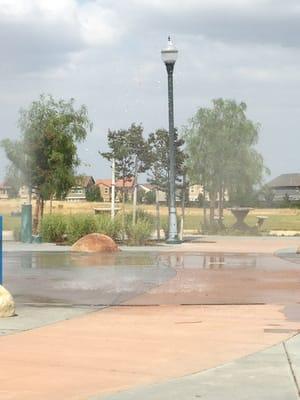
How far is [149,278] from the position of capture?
15562mm

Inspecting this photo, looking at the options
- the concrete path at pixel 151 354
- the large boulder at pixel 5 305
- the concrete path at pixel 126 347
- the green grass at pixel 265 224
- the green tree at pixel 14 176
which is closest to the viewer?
the concrete path at pixel 151 354

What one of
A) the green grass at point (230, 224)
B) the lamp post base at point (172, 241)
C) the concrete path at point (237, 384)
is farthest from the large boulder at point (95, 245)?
the concrete path at point (237, 384)

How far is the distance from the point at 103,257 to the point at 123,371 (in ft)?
44.1

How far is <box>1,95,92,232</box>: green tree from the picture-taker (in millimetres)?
29750

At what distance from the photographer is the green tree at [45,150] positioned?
29.8 m

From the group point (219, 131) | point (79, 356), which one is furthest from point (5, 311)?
point (219, 131)

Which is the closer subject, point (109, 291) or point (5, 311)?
point (5, 311)

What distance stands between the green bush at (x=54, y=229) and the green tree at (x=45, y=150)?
258 centimetres

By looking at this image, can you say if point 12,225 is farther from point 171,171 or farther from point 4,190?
point 171,171

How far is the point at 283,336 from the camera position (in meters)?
8.86

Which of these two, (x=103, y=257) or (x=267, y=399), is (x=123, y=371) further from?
(x=103, y=257)

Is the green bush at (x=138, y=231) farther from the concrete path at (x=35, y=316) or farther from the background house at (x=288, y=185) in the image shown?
the background house at (x=288, y=185)

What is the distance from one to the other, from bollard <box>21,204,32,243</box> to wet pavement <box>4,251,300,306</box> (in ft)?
16.2

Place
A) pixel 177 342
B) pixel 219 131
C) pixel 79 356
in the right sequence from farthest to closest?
pixel 219 131 → pixel 177 342 → pixel 79 356
